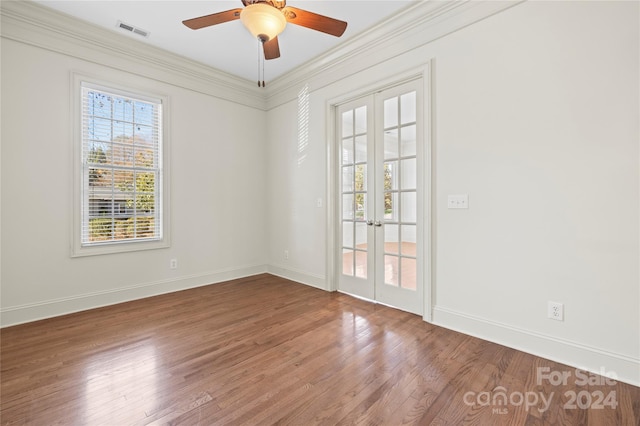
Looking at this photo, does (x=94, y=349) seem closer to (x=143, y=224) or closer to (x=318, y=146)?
(x=143, y=224)

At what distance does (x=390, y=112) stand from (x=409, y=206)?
1076mm

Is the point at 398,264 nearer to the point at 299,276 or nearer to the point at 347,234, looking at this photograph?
the point at 347,234

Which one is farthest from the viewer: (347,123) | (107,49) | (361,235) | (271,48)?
(347,123)

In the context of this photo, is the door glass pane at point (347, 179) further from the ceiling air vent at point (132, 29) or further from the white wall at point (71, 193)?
the ceiling air vent at point (132, 29)

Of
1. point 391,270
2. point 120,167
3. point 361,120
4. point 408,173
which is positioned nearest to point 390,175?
point 408,173

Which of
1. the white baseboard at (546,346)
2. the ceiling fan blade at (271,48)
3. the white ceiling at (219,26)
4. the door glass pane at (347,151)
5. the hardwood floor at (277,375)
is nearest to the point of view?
the hardwood floor at (277,375)

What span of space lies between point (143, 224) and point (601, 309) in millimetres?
4520

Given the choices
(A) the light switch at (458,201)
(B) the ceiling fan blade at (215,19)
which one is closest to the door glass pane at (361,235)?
(A) the light switch at (458,201)

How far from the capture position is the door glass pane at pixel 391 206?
3.21 m

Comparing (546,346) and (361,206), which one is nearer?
(546,346)

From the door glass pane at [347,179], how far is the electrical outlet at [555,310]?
2.25 m

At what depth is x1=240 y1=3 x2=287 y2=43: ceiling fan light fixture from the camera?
2.01 m

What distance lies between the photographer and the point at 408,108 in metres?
3.07

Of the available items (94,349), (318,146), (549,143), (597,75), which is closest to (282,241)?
(318,146)
